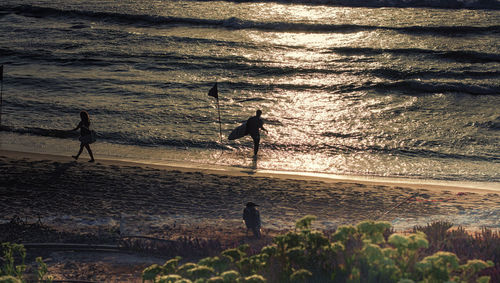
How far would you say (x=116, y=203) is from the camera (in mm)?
12523

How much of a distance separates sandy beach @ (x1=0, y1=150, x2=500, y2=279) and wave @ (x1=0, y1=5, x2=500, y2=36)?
27997mm

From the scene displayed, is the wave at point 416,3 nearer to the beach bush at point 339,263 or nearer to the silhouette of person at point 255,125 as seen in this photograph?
the silhouette of person at point 255,125

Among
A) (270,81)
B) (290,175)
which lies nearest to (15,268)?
(290,175)

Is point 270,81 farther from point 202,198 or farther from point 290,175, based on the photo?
point 202,198

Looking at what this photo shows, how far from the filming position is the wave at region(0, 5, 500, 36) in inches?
1597

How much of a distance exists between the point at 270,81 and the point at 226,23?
15050 millimetres

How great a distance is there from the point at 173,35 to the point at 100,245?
32.8 metres

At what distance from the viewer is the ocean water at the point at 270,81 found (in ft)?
63.7

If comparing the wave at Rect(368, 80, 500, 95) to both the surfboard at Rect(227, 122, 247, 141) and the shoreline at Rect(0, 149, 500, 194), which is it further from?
the shoreline at Rect(0, 149, 500, 194)

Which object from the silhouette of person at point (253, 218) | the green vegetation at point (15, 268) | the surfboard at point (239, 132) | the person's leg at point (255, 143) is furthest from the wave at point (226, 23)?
the green vegetation at point (15, 268)

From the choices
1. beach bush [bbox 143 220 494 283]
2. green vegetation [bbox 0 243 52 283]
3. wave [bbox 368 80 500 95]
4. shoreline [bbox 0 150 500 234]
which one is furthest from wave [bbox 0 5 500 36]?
beach bush [bbox 143 220 494 283]

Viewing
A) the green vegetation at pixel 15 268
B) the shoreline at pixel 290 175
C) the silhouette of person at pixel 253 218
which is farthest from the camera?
the shoreline at pixel 290 175

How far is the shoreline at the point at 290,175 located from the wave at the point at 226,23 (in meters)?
26.7

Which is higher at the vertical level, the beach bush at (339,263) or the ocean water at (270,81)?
the ocean water at (270,81)
